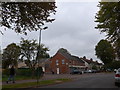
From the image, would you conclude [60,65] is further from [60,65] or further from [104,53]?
[104,53]

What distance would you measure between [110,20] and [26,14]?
868 centimetres

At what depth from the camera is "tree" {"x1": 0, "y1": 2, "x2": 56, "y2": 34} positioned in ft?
43.0

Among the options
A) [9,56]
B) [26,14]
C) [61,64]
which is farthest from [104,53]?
[26,14]

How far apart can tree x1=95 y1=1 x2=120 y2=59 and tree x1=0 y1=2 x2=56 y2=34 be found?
5.37 m

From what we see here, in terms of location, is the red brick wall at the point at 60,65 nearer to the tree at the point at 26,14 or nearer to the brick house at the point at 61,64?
the brick house at the point at 61,64

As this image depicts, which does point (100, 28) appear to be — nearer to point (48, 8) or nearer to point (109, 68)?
point (48, 8)

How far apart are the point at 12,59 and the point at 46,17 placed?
41506 millimetres

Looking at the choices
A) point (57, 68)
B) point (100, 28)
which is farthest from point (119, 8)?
point (57, 68)

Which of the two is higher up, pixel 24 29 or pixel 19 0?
pixel 19 0

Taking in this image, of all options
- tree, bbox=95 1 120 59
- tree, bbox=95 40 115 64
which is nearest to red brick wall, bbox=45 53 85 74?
tree, bbox=95 40 115 64

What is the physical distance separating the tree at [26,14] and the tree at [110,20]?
17.6 feet

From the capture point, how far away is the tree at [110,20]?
56.2 feet

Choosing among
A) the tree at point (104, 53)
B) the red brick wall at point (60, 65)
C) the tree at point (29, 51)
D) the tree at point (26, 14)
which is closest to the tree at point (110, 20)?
the tree at point (26, 14)

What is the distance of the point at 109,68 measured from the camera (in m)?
86.1
